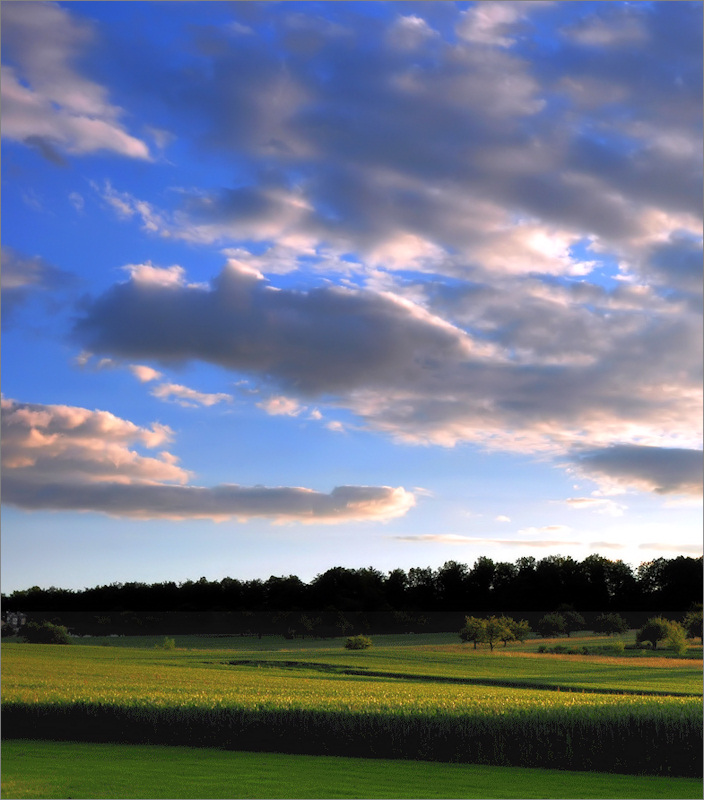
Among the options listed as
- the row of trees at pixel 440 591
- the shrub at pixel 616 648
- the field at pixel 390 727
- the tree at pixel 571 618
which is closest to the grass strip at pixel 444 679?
the row of trees at pixel 440 591

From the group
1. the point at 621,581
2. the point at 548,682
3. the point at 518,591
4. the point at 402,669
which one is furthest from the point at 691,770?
the point at 621,581

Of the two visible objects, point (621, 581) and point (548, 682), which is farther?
point (621, 581)

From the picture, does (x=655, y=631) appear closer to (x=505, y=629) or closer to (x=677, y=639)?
(x=677, y=639)

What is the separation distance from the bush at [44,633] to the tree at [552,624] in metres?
49.8

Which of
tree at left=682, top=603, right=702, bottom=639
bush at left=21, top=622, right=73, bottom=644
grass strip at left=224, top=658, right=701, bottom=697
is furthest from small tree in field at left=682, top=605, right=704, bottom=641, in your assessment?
bush at left=21, top=622, right=73, bottom=644

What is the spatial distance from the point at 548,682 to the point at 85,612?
1440 inches

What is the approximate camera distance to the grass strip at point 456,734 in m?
26.5

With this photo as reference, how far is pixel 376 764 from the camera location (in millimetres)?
25641

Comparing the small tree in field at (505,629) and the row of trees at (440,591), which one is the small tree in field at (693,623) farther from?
the small tree in field at (505,629)

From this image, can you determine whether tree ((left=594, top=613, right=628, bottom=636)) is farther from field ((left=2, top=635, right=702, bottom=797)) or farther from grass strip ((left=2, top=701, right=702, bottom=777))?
grass strip ((left=2, top=701, right=702, bottom=777))

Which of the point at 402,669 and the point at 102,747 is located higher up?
the point at 102,747

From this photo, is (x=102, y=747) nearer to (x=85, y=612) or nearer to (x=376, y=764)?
(x=376, y=764)

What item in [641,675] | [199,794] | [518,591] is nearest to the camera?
[199,794]

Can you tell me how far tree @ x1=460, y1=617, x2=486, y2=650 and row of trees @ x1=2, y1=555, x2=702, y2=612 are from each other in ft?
4.73
